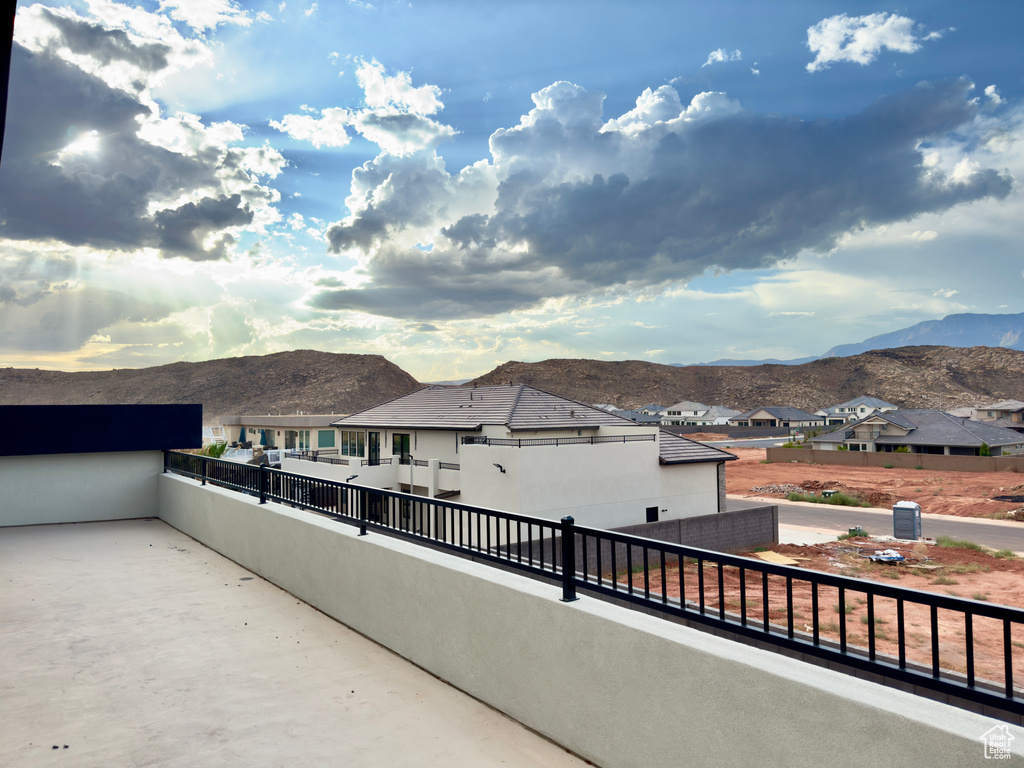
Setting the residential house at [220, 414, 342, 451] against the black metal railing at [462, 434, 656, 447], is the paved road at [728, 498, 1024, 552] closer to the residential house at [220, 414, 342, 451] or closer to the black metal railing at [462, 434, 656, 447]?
the black metal railing at [462, 434, 656, 447]

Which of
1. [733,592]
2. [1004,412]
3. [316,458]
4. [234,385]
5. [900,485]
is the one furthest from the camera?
[234,385]

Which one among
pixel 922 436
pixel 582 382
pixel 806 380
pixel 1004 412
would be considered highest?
pixel 582 382

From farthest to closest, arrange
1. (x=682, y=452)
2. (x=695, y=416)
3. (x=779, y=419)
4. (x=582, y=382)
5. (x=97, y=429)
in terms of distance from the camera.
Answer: (x=582, y=382) < (x=695, y=416) < (x=779, y=419) < (x=682, y=452) < (x=97, y=429)

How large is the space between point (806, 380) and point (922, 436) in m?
85.5

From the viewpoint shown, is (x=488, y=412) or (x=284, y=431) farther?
(x=284, y=431)

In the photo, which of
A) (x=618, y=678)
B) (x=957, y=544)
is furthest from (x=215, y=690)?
(x=957, y=544)

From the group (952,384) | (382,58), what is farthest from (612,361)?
(382,58)

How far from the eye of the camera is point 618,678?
3.13 metres

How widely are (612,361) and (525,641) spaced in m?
144

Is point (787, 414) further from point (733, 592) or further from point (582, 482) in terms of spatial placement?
point (733, 592)

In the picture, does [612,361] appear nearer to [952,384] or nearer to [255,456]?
[952,384]

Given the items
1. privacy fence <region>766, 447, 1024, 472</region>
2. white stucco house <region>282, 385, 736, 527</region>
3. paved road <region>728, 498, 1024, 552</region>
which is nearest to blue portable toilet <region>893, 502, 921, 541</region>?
paved road <region>728, 498, 1024, 552</region>

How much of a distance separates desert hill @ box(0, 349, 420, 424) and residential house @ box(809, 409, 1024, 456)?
3077 inches

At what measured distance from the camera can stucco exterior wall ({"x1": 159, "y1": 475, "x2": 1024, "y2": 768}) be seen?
221cm
